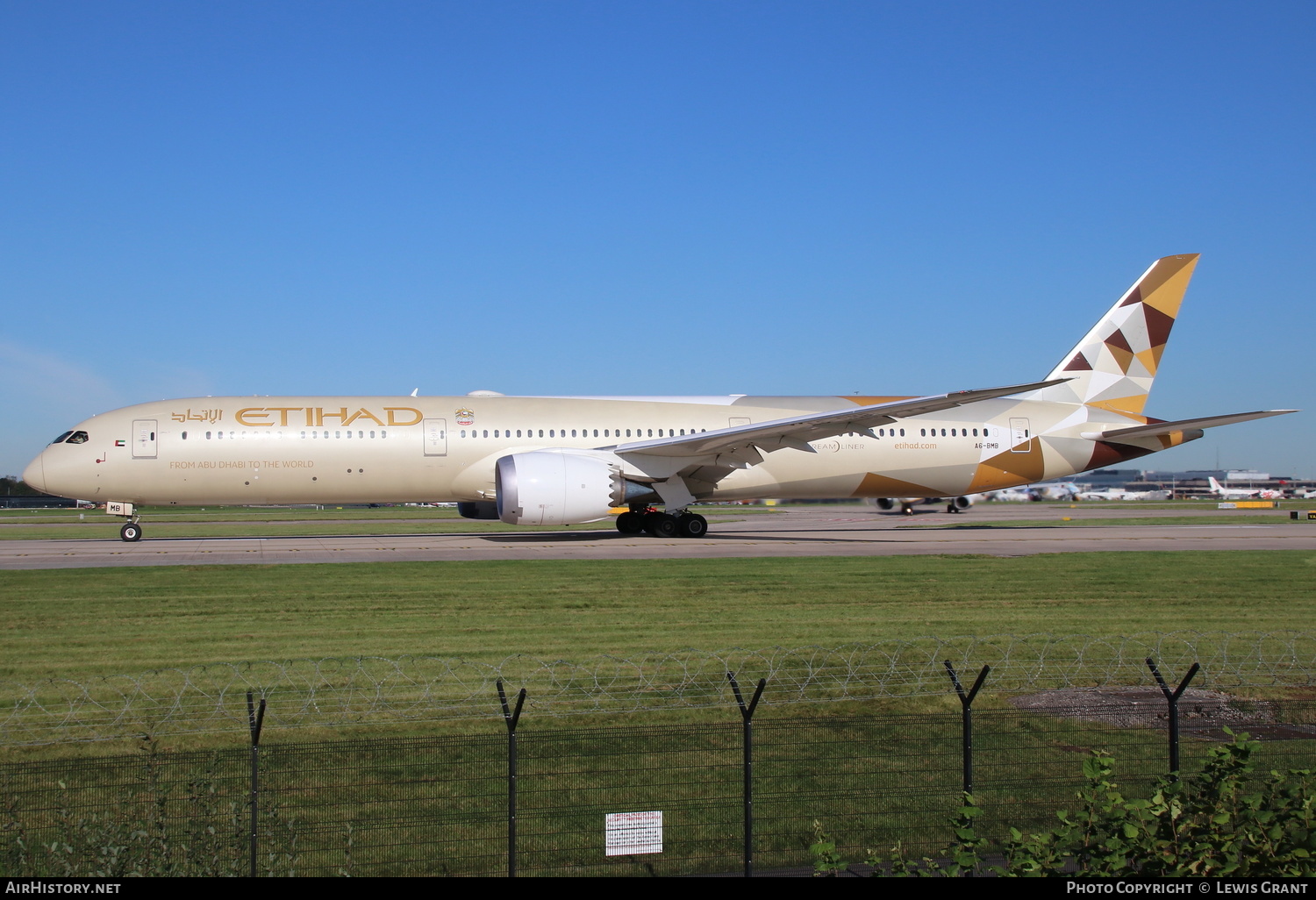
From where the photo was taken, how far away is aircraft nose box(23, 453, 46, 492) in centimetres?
2800

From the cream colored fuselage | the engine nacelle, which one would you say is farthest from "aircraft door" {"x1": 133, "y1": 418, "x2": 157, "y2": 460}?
the engine nacelle

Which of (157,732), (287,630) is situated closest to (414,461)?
(287,630)

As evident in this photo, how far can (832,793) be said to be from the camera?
841 cm

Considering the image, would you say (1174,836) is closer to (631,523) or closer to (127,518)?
(631,523)

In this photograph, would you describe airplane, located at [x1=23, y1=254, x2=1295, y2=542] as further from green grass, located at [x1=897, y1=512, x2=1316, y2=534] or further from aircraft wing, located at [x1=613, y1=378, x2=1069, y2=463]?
green grass, located at [x1=897, y1=512, x2=1316, y2=534]

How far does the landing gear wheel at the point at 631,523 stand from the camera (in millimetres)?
30391

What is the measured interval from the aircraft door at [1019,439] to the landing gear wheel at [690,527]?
10856 mm

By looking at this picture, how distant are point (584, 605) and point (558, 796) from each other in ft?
27.0

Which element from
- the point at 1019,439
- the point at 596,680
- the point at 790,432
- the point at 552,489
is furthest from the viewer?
the point at 1019,439

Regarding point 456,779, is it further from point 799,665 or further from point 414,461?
point 414,461

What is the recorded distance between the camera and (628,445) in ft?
95.3

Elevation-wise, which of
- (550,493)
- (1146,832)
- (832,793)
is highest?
(550,493)

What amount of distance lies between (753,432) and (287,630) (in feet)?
51.2

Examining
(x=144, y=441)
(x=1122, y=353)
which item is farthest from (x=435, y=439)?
(x=1122, y=353)
